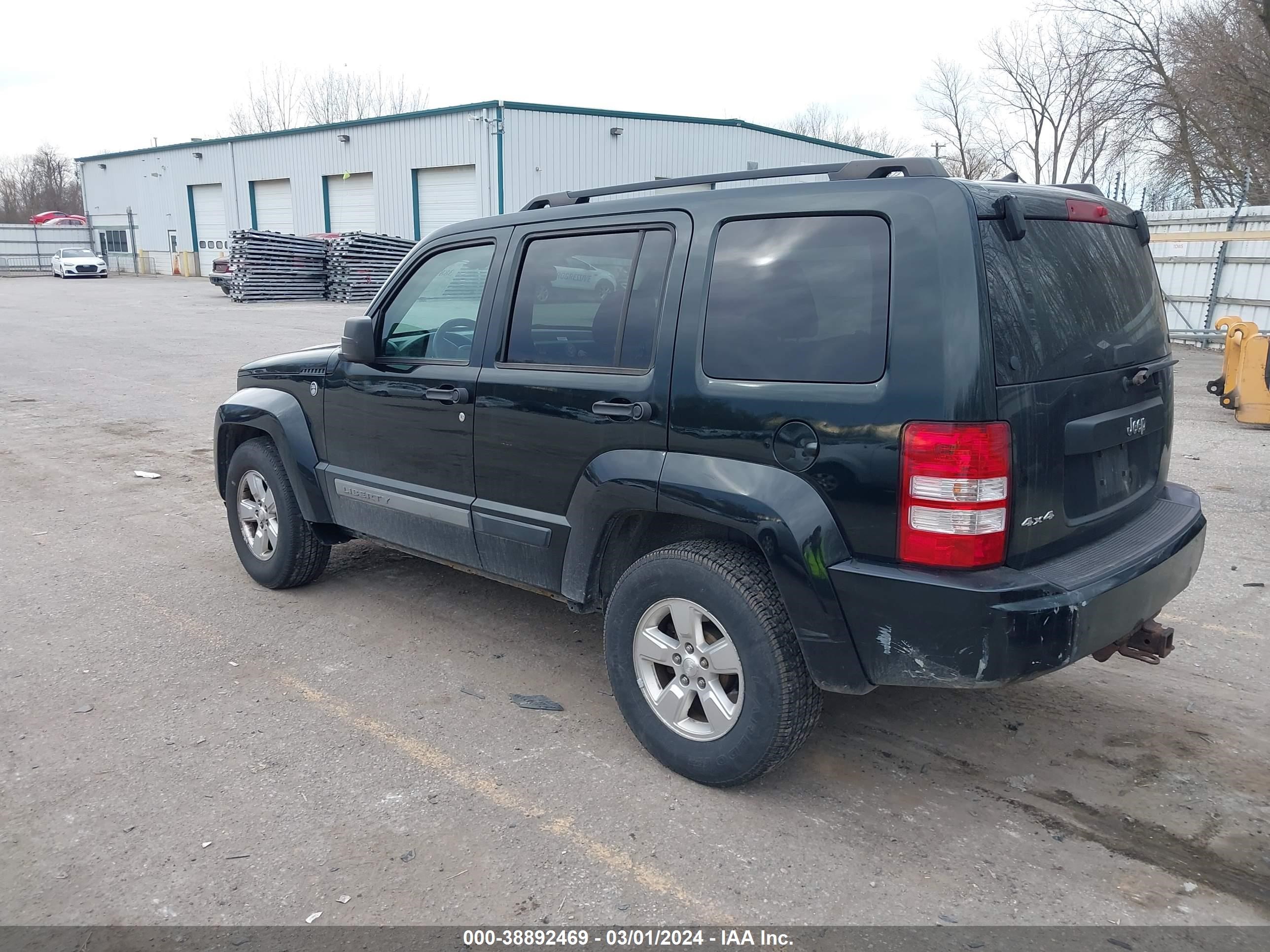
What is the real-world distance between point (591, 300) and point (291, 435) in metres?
2.09

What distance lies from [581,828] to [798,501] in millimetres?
1264

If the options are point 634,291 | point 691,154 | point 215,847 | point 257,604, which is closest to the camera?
point 215,847

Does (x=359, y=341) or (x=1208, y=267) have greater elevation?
(x=1208, y=267)

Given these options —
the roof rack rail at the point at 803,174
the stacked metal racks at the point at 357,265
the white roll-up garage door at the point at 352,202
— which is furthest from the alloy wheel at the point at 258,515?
the white roll-up garage door at the point at 352,202

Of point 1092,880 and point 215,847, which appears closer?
point 1092,880

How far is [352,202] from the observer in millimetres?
36344

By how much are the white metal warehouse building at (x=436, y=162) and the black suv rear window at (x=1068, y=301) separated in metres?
25.8

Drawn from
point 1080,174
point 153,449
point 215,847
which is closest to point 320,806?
point 215,847

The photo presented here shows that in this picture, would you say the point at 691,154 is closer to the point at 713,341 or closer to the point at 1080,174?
the point at 1080,174

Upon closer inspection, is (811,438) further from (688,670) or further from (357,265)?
(357,265)

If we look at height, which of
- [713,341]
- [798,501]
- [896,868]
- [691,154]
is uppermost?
[691,154]

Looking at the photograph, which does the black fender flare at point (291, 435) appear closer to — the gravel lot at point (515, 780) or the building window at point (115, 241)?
the gravel lot at point (515, 780)

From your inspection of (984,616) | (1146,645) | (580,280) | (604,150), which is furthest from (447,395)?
(604,150)

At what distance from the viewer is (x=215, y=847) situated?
2.99 m
